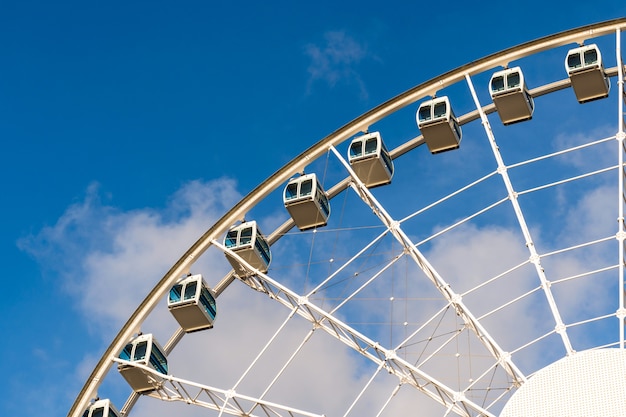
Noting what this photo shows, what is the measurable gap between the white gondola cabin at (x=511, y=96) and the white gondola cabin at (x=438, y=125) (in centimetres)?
116

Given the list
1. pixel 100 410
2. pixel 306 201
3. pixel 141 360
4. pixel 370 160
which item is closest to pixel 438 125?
pixel 370 160

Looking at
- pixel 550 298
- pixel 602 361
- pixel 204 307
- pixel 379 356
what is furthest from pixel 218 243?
pixel 602 361

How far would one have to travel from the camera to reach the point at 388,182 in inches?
1234

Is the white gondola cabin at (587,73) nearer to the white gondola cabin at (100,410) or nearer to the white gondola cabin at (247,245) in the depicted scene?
the white gondola cabin at (247,245)

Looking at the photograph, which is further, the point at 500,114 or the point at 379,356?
the point at 500,114

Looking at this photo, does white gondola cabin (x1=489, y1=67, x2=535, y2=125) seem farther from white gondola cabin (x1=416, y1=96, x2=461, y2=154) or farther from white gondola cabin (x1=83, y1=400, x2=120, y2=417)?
white gondola cabin (x1=83, y1=400, x2=120, y2=417)

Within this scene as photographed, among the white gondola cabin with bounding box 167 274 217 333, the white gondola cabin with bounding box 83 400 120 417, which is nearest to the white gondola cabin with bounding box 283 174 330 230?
the white gondola cabin with bounding box 167 274 217 333

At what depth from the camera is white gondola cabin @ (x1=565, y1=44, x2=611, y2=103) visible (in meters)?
30.2

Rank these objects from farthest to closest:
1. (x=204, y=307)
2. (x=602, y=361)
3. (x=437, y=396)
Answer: (x=204, y=307)
(x=437, y=396)
(x=602, y=361)

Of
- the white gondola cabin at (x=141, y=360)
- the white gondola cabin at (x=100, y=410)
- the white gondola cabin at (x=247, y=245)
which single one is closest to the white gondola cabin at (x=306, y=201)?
the white gondola cabin at (x=247, y=245)

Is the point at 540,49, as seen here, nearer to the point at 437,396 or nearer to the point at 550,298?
the point at 550,298

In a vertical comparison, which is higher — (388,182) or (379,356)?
(388,182)

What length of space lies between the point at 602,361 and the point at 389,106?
9.29 meters

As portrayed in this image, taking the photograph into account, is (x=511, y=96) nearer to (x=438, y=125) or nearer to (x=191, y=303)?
(x=438, y=125)
